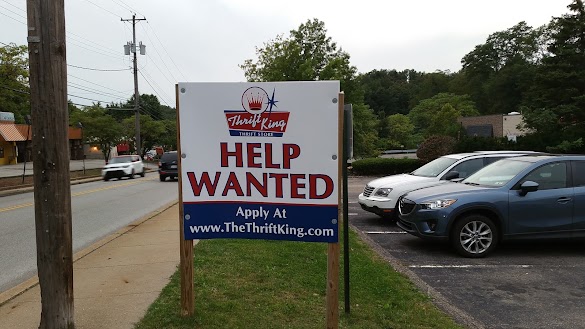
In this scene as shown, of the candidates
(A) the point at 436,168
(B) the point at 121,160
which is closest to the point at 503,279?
(A) the point at 436,168

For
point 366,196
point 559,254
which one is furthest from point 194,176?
point 366,196

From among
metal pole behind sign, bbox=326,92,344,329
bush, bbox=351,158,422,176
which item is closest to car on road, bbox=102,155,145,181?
bush, bbox=351,158,422,176

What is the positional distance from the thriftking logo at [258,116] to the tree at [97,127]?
152ft

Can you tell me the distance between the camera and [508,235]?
7.27 m

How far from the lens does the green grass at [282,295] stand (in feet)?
13.6

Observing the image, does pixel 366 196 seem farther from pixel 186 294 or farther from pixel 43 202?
pixel 43 202

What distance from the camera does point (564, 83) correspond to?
112ft

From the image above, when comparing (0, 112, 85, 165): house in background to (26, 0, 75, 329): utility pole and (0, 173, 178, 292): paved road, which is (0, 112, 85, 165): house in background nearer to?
(0, 173, 178, 292): paved road

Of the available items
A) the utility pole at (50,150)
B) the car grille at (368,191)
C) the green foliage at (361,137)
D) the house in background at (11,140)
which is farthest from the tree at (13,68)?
the utility pole at (50,150)

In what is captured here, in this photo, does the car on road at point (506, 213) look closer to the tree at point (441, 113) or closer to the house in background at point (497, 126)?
the house in background at point (497, 126)

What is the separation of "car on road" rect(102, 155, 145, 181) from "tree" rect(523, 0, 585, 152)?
28.1m

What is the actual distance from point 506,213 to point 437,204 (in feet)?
3.47

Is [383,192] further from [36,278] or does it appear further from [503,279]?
[36,278]

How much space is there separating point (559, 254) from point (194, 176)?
21.0 feet
